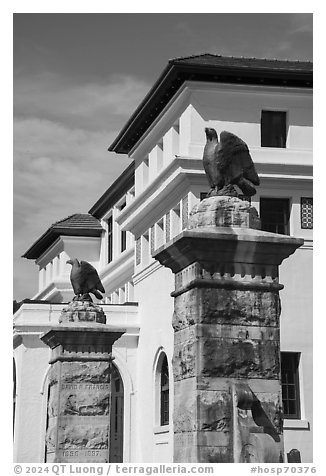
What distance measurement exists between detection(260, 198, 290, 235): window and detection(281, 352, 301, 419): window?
3949 mm

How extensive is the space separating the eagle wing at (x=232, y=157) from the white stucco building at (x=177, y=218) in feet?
59.0

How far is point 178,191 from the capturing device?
31.2 metres

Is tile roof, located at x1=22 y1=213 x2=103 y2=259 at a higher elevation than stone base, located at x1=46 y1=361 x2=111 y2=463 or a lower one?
higher

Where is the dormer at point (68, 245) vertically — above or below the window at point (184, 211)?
above

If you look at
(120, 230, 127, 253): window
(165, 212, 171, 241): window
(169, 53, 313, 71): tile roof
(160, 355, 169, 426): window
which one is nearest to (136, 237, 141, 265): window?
(165, 212, 171, 241): window

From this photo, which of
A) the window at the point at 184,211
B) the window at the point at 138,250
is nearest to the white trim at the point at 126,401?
the window at the point at 138,250

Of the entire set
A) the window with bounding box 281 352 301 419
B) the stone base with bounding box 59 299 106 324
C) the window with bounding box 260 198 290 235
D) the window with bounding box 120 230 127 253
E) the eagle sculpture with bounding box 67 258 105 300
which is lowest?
the window with bounding box 281 352 301 419

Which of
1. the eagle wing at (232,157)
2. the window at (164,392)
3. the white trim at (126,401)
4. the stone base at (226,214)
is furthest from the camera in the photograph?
the white trim at (126,401)

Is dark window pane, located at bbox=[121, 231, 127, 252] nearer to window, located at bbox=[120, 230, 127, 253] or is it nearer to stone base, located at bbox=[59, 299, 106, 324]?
window, located at bbox=[120, 230, 127, 253]

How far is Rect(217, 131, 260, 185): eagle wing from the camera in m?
11.6

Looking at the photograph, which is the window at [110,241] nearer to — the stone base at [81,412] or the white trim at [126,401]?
the white trim at [126,401]

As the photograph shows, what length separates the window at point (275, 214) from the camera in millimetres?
30562

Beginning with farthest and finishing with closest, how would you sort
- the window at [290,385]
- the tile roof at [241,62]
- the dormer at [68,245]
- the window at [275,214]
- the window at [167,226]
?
the dormer at [68,245] → the window at [167,226] → the window at [275,214] → the tile roof at [241,62] → the window at [290,385]
